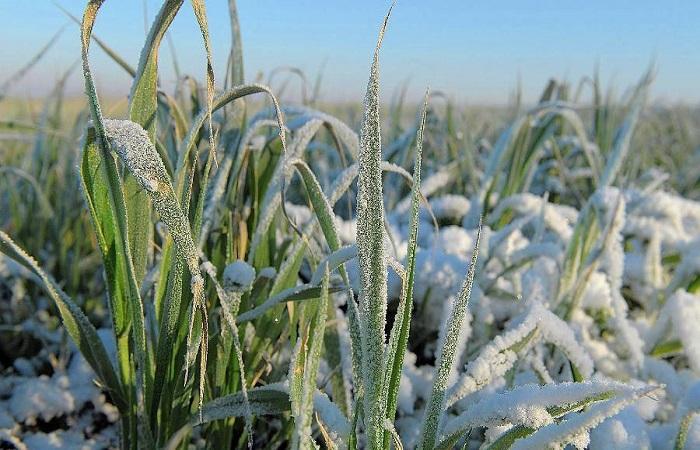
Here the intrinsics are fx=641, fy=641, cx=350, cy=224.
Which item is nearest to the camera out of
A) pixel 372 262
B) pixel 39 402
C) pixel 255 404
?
pixel 372 262

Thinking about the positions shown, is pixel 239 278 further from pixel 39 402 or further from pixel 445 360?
pixel 39 402

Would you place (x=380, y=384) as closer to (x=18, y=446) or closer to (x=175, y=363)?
(x=175, y=363)

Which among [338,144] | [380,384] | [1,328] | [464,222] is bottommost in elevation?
[1,328]

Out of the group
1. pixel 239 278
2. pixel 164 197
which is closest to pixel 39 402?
pixel 239 278

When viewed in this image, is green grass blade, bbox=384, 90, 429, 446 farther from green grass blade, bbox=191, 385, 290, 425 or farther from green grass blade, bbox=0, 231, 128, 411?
green grass blade, bbox=0, 231, 128, 411

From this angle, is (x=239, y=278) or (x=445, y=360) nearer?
(x=445, y=360)

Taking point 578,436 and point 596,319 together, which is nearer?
point 578,436

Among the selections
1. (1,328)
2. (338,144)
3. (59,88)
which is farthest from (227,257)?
(59,88)

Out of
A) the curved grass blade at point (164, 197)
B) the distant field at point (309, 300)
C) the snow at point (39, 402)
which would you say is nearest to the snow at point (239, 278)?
the distant field at point (309, 300)

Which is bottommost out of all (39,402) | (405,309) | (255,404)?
(39,402)

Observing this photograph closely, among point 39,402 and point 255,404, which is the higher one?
point 255,404

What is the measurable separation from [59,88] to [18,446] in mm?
1215

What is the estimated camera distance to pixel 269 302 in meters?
0.63

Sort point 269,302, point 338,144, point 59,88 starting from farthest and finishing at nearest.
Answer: point 59,88 < point 338,144 < point 269,302
